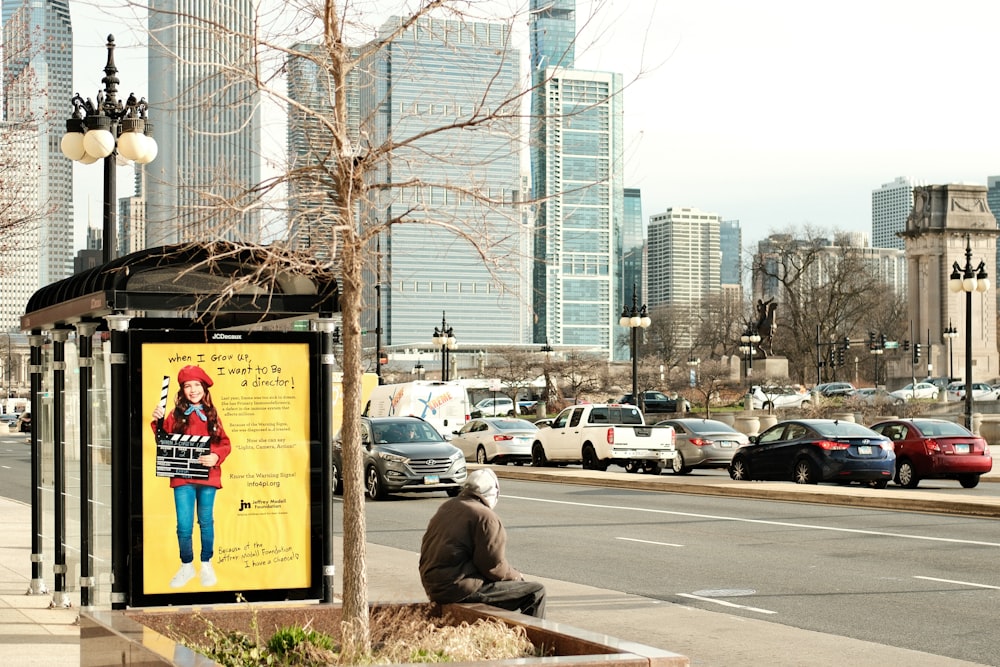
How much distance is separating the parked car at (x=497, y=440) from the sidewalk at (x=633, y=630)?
2555 centimetres

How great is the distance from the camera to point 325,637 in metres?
7.11

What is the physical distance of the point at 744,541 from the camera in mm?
18406

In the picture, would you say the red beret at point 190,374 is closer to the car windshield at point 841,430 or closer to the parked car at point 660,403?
the car windshield at point 841,430

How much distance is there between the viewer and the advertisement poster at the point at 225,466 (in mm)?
8828

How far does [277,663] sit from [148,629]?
0.79 m

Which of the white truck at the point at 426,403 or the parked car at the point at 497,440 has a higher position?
the white truck at the point at 426,403

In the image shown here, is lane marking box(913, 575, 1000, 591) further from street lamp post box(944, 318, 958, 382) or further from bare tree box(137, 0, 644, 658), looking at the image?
street lamp post box(944, 318, 958, 382)

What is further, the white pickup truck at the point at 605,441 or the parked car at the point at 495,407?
the parked car at the point at 495,407

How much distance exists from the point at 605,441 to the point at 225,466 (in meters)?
27.8

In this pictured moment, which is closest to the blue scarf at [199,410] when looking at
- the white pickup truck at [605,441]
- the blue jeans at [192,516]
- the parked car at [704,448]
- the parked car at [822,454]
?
the blue jeans at [192,516]

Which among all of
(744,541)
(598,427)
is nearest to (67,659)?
(744,541)

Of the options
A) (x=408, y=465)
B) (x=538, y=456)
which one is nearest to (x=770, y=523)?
(x=408, y=465)

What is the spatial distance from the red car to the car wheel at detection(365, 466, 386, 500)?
11399 millimetres

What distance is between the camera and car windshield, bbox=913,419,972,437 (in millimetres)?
28719
